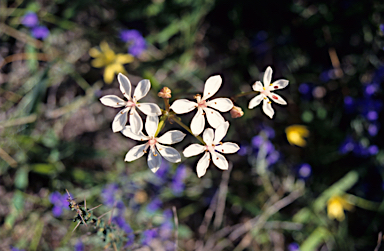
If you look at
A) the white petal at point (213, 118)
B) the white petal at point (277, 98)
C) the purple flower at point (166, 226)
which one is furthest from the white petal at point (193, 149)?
the purple flower at point (166, 226)

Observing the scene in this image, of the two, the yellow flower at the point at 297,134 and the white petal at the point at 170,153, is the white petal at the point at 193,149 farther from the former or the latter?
the yellow flower at the point at 297,134

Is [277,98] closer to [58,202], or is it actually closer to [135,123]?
[135,123]

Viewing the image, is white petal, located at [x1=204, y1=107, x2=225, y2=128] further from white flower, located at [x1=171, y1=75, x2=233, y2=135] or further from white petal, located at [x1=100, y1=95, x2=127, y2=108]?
white petal, located at [x1=100, y1=95, x2=127, y2=108]

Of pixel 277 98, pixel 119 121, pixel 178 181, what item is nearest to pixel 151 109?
pixel 119 121

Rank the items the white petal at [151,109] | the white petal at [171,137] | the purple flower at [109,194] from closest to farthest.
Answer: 1. the white petal at [151,109]
2. the white petal at [171,137]
3. the purple flower at [109,194]

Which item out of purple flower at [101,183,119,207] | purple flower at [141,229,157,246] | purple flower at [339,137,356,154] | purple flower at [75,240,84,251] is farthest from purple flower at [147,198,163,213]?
purple flower at [339,137,356,154]

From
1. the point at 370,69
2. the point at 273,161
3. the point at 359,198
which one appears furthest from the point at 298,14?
the point at 359,198

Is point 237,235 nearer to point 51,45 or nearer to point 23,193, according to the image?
point 23,193
